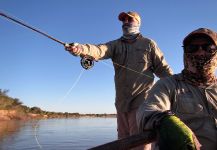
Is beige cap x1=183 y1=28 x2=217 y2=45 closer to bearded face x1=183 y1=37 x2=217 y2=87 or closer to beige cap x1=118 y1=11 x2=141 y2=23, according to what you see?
bearded face x1=183 y1=37 x2=217 y2=87

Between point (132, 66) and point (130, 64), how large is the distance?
40 millimetres

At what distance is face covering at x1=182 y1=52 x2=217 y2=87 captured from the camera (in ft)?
9.04

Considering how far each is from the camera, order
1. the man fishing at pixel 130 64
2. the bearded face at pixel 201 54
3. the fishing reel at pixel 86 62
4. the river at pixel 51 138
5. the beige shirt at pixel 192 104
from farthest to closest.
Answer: the river at pixel 51 138 → the fishing reel at pixel 86 62 → the man fishing at pixel 130 64 → the bearded face at pixel 201 54 → the beige shirt at pixel 192 104

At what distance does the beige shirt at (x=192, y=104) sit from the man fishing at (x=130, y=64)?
83.4 inches

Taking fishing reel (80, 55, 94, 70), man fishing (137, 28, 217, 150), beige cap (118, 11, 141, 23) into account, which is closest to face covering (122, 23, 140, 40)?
beige cap (118, 11, 141, 23)

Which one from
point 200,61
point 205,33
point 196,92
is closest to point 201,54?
point 200,61

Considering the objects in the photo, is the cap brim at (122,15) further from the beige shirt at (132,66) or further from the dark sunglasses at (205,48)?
the dark sunglasses at (205,48)

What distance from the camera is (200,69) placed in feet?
9.11

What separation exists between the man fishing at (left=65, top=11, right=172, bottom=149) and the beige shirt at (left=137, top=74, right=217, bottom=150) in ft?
6.95

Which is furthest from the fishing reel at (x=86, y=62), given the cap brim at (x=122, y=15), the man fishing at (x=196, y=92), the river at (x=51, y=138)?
the man fishing at (x=196, y=92)

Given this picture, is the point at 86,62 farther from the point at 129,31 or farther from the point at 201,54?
the point at 201,54

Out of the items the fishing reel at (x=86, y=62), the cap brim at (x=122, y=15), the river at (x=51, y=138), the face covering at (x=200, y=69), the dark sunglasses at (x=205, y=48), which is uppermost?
the cap brim at (x=122, y=15)

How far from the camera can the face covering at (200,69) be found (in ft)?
9.04

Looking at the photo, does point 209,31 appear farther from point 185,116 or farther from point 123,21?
point 123,21
